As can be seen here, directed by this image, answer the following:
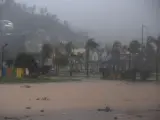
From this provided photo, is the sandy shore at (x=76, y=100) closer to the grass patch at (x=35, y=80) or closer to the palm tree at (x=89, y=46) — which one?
the grass patch at (x=35, y=80)

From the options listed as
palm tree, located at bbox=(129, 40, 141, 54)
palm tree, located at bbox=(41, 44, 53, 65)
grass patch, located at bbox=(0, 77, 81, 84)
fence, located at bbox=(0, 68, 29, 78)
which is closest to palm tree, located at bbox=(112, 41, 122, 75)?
palm tree, located at bbox=(129, 40, 141, 54)

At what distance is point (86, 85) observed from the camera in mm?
3074

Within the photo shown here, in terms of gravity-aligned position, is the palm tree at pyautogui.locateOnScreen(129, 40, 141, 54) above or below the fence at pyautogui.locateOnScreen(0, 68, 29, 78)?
above

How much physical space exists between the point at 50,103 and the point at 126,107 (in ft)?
2.69

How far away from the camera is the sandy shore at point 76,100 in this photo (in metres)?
3.00

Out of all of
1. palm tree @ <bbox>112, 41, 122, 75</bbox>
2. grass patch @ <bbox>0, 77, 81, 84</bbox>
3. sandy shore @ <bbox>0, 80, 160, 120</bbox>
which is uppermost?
palm tree @ <bbox>112, 41, 122, 75</bbox>

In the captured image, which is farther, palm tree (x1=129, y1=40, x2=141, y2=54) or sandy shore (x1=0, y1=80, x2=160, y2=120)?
palm tree (x1=129, y1=40, x2=141, y2=54)

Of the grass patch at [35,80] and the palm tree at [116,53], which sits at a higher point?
the palm tree at [116,53]

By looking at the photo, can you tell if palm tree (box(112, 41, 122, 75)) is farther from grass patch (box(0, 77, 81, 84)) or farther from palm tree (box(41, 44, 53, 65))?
palm tree (box(41, 44, 53, 65))

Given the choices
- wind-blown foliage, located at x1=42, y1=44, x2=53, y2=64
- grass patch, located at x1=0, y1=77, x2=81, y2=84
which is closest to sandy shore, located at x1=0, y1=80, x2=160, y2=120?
grass patch, located at x1=0, y1=77, x2=81, y2=84

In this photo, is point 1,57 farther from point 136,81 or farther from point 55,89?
point 136,81

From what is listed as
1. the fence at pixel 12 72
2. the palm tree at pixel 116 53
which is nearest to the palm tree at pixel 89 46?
the palm tree at pixel 116 53

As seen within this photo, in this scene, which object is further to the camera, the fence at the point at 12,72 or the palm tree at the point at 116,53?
the palm tree at the point at 116,53

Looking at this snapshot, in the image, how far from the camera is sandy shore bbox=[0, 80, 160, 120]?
300 cm
